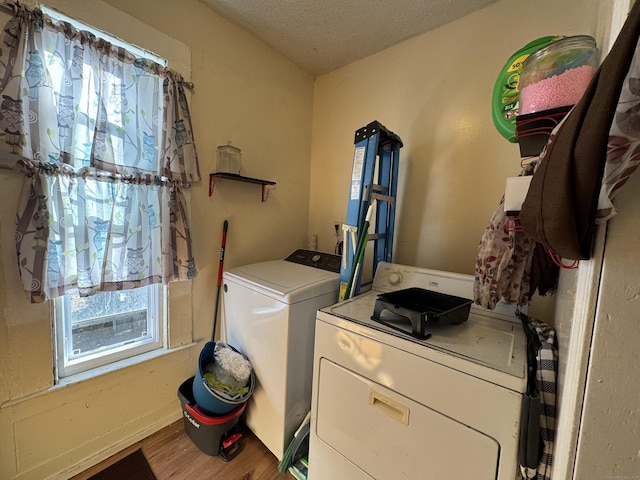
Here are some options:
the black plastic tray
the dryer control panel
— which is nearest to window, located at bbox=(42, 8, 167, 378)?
the dryer control panel

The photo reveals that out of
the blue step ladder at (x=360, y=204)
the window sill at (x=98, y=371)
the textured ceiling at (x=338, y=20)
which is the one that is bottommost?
the window sill at (x=98, y=371)

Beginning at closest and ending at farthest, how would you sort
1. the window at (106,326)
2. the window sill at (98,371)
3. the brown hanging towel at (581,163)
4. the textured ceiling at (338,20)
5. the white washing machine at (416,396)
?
the brown hanging towel at (581,163) < the white washing machine at (416,396) < the window sill at (98,371) < the window at (106,326) < the textured ceiling at (338,20)

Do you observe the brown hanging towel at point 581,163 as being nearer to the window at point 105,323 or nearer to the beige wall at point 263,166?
the beige wall at point 263,166

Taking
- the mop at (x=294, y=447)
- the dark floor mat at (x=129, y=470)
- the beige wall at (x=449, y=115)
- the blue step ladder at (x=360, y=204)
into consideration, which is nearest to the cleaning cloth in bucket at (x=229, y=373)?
the mop at (x=294, y=447)

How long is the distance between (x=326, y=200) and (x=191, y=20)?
149 centimetres

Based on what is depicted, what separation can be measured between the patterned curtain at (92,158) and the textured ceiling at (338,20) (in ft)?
2.38

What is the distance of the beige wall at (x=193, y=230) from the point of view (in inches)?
44.7

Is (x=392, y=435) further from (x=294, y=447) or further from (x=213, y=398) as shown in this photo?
(x=213, y=398)

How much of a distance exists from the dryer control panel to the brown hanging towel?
1284mm

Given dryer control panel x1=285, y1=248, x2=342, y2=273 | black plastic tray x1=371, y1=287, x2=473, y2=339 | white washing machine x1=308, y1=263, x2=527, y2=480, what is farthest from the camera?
dryer control panel x1=285, y1=248, x2=342, y2=273

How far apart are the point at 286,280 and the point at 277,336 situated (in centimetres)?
32

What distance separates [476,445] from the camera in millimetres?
753

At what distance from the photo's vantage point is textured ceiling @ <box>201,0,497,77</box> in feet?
4.99

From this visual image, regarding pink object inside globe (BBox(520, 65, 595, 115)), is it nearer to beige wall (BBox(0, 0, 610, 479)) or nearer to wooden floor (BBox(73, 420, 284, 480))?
beige wall (BBox(0, 0, 610, 479))
